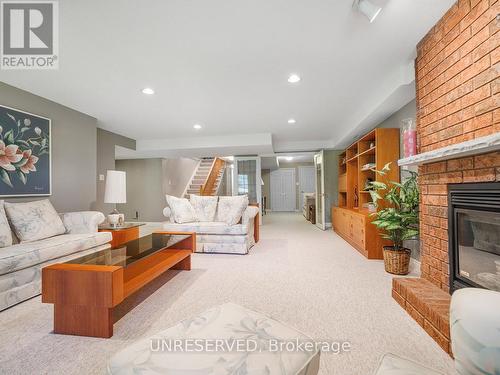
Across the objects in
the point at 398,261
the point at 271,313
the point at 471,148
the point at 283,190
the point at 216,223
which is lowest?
the point at 271,313

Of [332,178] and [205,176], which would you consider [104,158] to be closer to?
[205,176]

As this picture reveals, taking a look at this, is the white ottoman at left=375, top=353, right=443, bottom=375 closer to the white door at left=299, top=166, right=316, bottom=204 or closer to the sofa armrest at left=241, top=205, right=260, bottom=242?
the sofa armrest at left=241, top=205, right=260, bottom=242

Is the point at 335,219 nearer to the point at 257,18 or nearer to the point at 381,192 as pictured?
the point at 381,192

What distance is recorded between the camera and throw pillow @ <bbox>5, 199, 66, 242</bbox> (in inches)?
97.3

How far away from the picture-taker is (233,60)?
7.47 ft

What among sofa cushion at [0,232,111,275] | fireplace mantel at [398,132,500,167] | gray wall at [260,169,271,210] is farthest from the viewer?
gray wall at [260,169,271,210]

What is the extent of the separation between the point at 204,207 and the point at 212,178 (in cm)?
436

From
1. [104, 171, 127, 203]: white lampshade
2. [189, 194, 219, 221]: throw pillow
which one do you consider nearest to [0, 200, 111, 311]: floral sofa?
[104, 171, 127, 203]: white lampshade

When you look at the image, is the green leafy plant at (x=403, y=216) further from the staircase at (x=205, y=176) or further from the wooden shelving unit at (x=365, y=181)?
the staircase at (x=205, y=176)

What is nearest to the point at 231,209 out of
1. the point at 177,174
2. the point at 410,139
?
the point at 410,139

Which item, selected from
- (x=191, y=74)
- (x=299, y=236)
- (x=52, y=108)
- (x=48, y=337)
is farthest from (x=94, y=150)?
(x=299, y=236)

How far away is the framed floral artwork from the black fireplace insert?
4.52 metres

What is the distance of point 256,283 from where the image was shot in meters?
2.45

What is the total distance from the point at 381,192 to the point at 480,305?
296 cm
